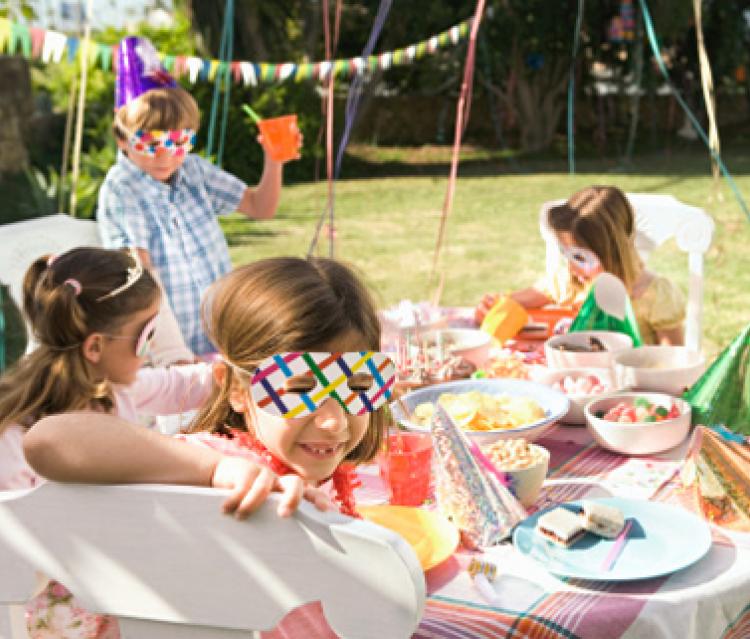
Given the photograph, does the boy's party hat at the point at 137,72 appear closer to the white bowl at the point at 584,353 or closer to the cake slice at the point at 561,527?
the white bowl at the point at 584,353

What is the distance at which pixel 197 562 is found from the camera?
84cm

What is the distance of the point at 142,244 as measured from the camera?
287 cm

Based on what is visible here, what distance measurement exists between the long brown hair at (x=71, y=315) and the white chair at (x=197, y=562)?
30.0 inches

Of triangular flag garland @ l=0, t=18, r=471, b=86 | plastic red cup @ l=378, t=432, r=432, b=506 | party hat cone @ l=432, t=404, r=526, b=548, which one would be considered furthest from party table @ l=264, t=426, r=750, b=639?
triangular flag garland @ l=0, t=18, r=471, b=86

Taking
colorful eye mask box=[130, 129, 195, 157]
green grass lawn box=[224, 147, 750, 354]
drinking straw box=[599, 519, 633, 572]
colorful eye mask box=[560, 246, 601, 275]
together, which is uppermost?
colorful eye mask box=[130, 129, 195, 157]

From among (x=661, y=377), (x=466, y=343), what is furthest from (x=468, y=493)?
(x=466, y=343)

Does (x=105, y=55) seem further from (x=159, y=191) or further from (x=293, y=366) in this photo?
(x=293, y=366)

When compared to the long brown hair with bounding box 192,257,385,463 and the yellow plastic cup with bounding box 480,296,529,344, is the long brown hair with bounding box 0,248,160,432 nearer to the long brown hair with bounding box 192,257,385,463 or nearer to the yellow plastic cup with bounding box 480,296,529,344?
the long brown hair with bounding box 192,257,385,463

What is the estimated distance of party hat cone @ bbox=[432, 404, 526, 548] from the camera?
4.46 ft

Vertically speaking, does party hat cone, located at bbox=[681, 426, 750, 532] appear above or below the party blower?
below

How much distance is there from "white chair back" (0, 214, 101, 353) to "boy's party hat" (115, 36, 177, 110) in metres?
0.40

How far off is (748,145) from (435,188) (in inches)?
173

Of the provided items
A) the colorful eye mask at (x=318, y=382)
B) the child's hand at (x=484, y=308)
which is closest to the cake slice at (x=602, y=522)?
the colorful eye mask at (x=318, y=382)

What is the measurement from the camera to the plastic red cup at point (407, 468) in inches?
59.3
